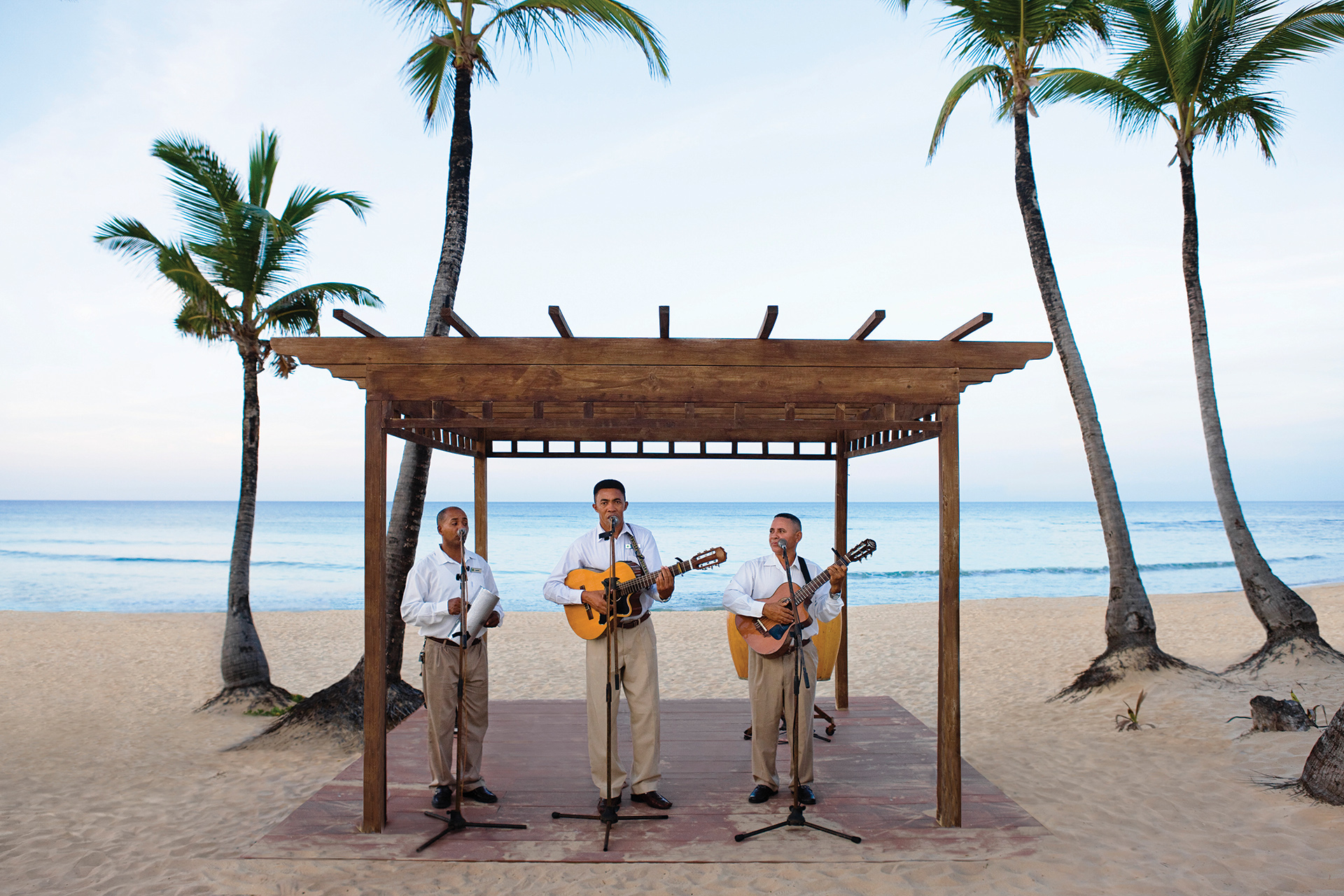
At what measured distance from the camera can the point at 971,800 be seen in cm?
516

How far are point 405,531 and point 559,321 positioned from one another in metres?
4.39

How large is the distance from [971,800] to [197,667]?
1292 cm

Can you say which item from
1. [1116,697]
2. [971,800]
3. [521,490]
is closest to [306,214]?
[971,800]

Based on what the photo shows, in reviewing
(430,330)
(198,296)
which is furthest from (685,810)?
(198,296)

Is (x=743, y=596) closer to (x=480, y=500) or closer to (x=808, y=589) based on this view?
(x=808, y=589)

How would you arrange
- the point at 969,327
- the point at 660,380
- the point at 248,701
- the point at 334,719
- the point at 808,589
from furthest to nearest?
the point at 248,701, the point at 334,719, the point at 660,380, the point at 808,589, the point at 969,327

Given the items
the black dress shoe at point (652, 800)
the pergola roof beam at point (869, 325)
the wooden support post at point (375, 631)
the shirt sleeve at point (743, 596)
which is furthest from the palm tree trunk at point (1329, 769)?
the wooden support post at point (375, 631)

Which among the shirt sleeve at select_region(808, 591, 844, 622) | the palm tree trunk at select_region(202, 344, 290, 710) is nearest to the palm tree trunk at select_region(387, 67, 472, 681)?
the palm tree trunk at select_region(202, 344, 290, 710)

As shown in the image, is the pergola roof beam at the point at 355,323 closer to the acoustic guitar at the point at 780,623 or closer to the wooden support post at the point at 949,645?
the acoustic guitar at the point at 780,623

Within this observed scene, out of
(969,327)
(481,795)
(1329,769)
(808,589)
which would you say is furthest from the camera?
(1329,769)

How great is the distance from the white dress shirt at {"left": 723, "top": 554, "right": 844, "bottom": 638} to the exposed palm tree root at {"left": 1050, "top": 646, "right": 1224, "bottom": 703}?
19.2 ft

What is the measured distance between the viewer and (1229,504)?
9742 mm

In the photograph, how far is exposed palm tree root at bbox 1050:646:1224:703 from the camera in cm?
911

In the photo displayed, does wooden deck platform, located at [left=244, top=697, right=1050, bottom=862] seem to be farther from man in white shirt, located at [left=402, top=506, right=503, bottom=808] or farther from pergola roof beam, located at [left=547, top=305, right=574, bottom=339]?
pergola roof beam, located at [left=547, top=305, right=574, bottom=339]
